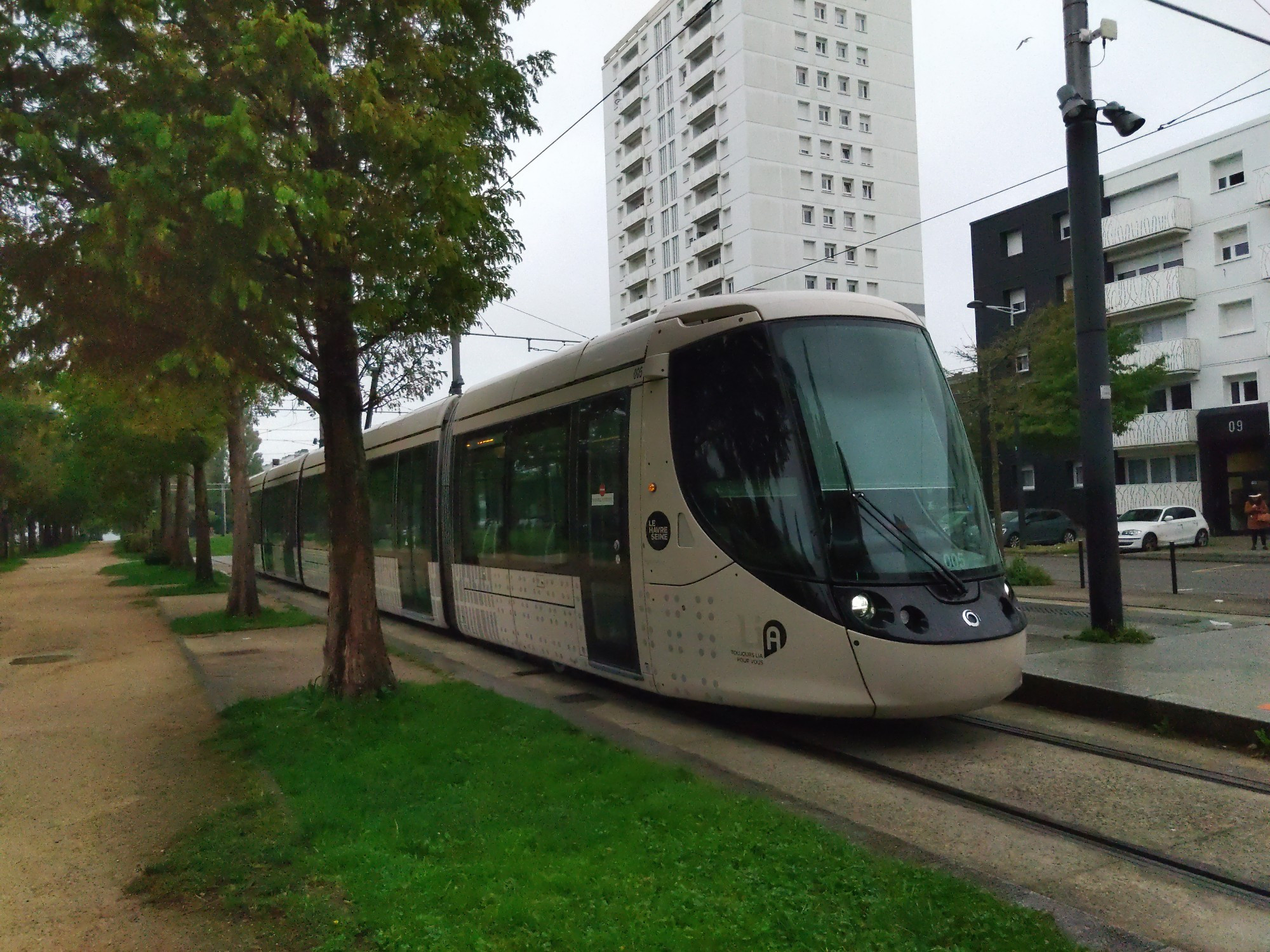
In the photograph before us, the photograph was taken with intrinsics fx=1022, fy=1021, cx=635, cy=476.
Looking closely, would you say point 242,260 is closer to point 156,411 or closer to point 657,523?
point 657,523

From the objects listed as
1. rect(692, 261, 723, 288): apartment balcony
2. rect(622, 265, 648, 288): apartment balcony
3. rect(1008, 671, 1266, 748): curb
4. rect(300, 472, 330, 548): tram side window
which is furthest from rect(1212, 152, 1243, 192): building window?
rect(622, 265, 648, 288): apartment balcony

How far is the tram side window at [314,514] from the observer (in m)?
19.4

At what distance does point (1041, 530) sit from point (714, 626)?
1186 inches

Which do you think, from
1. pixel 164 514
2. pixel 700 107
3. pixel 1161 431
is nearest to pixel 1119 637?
pixel 1161 431

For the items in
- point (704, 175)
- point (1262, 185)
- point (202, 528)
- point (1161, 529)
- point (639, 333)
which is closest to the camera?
point (639, 333)

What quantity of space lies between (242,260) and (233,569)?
10.5m

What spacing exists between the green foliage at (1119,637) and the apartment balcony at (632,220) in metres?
63.9

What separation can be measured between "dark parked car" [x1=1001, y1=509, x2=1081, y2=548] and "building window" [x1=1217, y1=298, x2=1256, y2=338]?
379 inches

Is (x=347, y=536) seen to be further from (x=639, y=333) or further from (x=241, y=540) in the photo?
(x=241, y=540)

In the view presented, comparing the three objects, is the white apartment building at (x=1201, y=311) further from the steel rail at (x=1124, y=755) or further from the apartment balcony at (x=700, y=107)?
the steel rail at (x=1124, y=755)

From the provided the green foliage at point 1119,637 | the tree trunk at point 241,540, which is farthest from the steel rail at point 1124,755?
the tree trunk at point 241,540

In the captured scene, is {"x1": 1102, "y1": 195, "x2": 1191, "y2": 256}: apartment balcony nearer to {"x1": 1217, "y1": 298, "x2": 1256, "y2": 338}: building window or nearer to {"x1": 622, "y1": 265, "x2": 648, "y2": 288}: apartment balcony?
{"x1": 1217, "y1": 298, "x2": 1256, "y2": 338}: building window

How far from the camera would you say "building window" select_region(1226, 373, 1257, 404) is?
36625 millimetres

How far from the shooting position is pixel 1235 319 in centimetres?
3722
